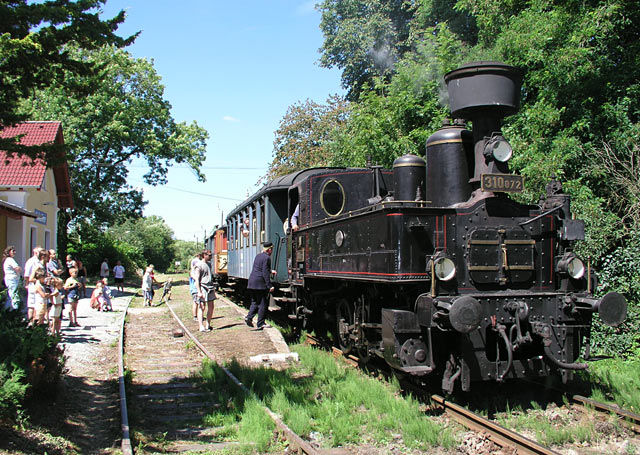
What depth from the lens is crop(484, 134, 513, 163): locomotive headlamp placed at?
592cm

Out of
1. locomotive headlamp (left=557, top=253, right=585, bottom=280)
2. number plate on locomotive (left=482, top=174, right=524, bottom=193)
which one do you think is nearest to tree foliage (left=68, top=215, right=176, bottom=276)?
number plate on locomotive (left=482, top=174, right=524, bottom=193)

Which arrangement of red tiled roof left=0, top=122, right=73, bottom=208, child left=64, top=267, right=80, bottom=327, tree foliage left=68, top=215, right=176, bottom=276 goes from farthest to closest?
1. tree foliage left=68, top=215, right=176, bottom=276
2. red tiled roof left=0, top=122, right=73, bottom=208
3. child left=64, top=267, right=80, bottom=327

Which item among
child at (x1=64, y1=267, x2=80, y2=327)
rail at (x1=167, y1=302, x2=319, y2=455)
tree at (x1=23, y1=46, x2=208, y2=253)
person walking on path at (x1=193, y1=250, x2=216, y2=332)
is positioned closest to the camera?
rail at (x1=167, y1=302, x2=319, y2=455)

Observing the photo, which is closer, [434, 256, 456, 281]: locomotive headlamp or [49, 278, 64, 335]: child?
[434, 256, 456, 281]: locomotive headlamp

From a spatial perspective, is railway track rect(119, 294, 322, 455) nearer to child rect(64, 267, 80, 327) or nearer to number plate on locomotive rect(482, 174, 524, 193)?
child rect(64, 267, 80, 327)

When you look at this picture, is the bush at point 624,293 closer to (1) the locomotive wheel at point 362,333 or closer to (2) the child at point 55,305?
(1) the locomotive wheel at point 362,333

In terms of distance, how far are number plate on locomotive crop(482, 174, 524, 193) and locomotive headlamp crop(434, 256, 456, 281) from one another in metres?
0.89

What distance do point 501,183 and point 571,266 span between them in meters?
1.27

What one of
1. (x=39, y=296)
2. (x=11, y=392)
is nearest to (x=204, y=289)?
(x=39, y=296)

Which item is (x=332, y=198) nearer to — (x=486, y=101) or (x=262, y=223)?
(x=486, y=101)

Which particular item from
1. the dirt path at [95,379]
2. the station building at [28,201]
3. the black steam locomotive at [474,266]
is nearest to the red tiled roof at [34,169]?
the station building at [28,201]

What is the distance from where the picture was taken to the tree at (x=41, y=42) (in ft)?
15.8

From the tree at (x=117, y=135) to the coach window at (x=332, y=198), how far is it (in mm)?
22272

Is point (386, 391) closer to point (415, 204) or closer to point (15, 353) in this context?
point (415, 204)
